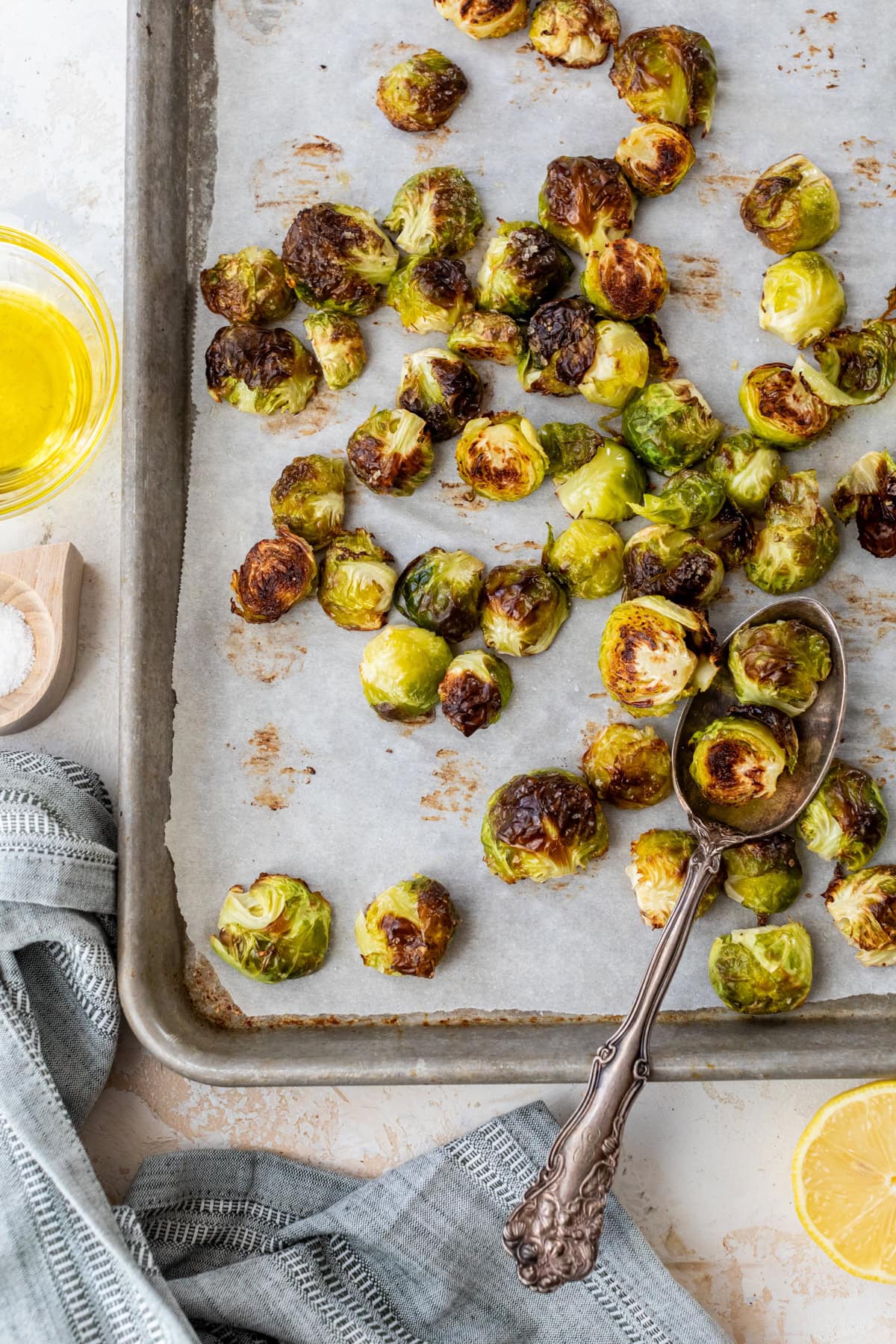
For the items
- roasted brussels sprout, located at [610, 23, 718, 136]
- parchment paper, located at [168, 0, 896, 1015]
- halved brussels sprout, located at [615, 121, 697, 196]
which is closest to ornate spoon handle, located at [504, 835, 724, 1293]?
parchment paper, located at [168, 0, 896, 1015]

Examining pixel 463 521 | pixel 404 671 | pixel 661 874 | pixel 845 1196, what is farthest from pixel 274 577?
pixel 845 1196

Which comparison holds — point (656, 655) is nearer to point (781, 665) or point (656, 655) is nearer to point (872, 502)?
point (781, 665)

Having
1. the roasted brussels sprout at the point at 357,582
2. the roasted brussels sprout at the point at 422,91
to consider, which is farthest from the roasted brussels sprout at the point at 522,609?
the roasted brussels sprout at the point at 422,91

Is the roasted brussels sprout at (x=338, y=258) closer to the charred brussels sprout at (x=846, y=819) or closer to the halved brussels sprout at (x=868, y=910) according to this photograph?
the charred brussels sprout at (x=846, y=819)

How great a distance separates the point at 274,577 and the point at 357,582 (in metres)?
0.22

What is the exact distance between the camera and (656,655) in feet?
9.91

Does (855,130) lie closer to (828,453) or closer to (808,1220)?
(828,453)

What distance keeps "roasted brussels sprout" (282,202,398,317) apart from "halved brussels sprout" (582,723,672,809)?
1.40m

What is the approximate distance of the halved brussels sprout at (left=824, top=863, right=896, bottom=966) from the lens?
10.1 feet

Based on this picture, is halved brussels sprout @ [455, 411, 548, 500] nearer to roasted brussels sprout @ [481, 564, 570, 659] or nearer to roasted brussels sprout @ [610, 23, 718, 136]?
roasted brussels sprout @ [481, 564, 570, 659]

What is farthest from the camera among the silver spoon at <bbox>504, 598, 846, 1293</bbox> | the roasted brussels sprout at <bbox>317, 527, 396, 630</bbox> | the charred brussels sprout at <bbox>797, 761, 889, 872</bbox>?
the roasted brussels sprout at <bbox>317, 527, 396, 630</bbox>

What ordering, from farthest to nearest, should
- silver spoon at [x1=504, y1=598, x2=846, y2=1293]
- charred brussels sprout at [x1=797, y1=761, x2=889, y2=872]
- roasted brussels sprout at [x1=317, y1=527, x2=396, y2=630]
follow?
roasted brussels sprout at [x1=317, y1=527, x2=396, y2=630]
charred brussels sprout at [x1=797, y1=761, x2=889, y2=872]
silver spoon at [x1=504, y1=598, x2=846, y2=1293]

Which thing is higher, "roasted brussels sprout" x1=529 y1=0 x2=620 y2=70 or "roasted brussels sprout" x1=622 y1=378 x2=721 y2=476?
"roasted brussels sprout" x1=529 y1=0 x2=620 y2=70

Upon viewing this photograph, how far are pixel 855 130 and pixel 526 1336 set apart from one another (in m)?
3.47
